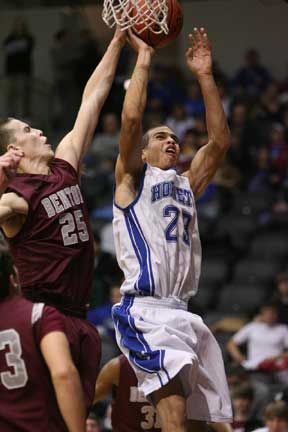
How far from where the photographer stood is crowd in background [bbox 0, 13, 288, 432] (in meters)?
10.4

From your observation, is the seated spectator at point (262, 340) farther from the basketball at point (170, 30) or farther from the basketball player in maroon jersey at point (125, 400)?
the basketball at point (170, 30)

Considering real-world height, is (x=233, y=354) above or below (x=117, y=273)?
below

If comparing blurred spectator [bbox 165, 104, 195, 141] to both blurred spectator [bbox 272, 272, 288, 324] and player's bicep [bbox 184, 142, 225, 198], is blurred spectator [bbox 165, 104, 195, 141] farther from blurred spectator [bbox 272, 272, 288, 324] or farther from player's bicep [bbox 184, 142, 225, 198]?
player's bicep [bbox 184, 142, 225, 198]

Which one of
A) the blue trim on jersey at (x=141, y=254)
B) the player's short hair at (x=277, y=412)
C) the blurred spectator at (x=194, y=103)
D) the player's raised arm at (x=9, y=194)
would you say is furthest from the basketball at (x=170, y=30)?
the blurred spectator at (x=194, y=103)

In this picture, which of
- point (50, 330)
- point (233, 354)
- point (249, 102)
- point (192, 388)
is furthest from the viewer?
point (249, 102)

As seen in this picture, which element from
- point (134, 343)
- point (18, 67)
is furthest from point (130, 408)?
point (18, 67)

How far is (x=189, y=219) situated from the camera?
603 cm

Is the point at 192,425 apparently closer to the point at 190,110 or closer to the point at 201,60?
the point at 201,60

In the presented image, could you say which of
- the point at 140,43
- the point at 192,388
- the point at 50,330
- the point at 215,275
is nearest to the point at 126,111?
the point at 140,43

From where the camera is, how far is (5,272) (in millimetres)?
4316

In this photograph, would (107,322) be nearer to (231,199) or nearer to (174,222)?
(231,199)

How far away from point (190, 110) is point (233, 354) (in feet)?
17.8

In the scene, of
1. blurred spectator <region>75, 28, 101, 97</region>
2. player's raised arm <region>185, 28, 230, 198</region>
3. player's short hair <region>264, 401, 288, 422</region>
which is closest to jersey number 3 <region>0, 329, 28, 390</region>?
player's raised arm <region>185, 28, 230, 198</region>

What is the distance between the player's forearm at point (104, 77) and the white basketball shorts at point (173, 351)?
1262 mm
